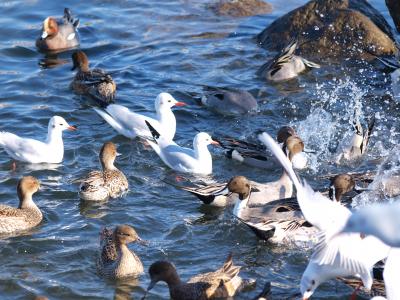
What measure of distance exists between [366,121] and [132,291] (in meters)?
5.50

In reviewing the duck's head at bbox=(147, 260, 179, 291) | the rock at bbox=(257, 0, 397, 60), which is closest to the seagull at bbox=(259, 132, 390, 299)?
the duck's head at bbox=(147, 260, 179, 291)

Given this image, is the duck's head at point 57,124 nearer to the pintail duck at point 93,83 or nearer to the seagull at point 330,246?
the pintail duck at point 93,83

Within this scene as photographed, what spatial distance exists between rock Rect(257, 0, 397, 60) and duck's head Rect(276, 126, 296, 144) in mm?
3762

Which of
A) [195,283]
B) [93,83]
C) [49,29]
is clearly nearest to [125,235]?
[195,283]

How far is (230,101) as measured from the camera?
13.2m

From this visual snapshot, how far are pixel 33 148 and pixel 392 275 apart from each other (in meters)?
5.54

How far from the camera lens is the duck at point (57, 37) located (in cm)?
1623

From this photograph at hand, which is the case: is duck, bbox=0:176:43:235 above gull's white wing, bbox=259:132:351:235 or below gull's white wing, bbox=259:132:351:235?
below

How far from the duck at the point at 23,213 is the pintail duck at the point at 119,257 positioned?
3.63 ft

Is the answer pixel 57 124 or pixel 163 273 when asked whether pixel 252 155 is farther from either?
pixel 163 273

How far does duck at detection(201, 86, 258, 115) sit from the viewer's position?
13.1 meters

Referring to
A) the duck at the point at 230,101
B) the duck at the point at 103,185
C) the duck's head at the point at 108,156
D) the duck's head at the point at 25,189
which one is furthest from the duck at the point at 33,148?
the duck at the point at 230,101

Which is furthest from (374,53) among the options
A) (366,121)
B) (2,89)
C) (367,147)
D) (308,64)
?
(2,89)

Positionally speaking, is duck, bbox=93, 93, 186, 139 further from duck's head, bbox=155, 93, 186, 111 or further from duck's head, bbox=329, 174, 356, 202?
duck's head, bbox=329, 174, 356, 202
